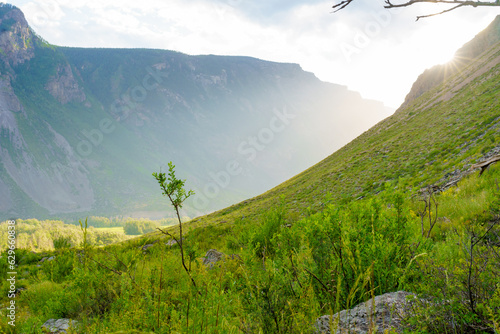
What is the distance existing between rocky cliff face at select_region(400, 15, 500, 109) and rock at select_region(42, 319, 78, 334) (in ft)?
171

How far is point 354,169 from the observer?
60.5ft

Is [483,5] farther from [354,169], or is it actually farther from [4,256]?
[354,169]

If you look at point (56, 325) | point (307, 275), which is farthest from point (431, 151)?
point (56, 325)

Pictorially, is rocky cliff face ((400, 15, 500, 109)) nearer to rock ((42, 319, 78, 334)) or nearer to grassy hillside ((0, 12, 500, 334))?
grassy hillside ((0, 12, 500, 334))

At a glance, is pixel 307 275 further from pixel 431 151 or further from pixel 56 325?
pixel 431 151

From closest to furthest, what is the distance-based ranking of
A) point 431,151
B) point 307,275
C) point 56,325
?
1. point 307,275
2. point 56,325
3. point 431,151

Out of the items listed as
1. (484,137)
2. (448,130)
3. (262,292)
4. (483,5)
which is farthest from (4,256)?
(448,130)

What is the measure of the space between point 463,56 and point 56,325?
62.5 metres

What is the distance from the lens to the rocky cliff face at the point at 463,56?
44.5 meters

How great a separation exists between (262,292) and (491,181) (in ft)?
23.2

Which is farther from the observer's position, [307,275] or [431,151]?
[431,151]

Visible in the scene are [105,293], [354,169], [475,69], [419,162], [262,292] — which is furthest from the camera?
[475,69]

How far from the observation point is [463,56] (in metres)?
46.6

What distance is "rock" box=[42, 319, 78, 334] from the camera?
10.7ft
